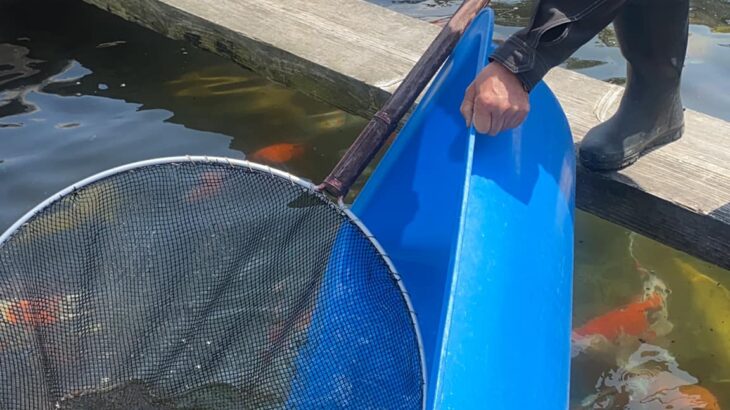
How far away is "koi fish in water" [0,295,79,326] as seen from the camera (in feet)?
6.43

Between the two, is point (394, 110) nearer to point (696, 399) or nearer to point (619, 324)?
point (619, 324)

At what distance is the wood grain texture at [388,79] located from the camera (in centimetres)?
254


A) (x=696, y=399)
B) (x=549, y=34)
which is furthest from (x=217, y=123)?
(x=696, y=399)

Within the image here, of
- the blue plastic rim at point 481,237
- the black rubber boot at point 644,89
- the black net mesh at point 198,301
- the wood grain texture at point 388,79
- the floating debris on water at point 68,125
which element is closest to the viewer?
the blue plastic rim at point 481,237

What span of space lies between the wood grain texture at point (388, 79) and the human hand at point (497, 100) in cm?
77

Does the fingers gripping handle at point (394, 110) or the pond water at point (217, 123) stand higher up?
the fingers gripping handle at point (394, 110)

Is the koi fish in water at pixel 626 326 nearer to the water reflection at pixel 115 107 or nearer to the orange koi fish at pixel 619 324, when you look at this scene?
the orange koi fish at pixel 619 324

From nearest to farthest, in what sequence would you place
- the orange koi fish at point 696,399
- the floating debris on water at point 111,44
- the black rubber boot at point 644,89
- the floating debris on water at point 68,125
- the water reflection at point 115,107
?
the black rubber boot at point 644,89 < the orange koi fish at point 696,399 < the water reflection at point 115,107 < the floating debris on water at point 68,125 < the floating debris on water at point 111,44

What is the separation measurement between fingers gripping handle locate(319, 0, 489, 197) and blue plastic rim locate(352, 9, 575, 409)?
1.7 inches

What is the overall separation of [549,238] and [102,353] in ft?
3.95

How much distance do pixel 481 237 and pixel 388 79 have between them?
138cm

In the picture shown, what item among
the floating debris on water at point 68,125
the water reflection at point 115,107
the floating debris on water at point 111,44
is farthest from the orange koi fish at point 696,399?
the floating debris on water at point 111,44

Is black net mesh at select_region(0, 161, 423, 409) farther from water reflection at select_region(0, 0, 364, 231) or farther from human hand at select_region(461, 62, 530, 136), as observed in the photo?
water reflection at select_region(0, 0, 364, 231)

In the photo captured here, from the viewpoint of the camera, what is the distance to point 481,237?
6.08ft
